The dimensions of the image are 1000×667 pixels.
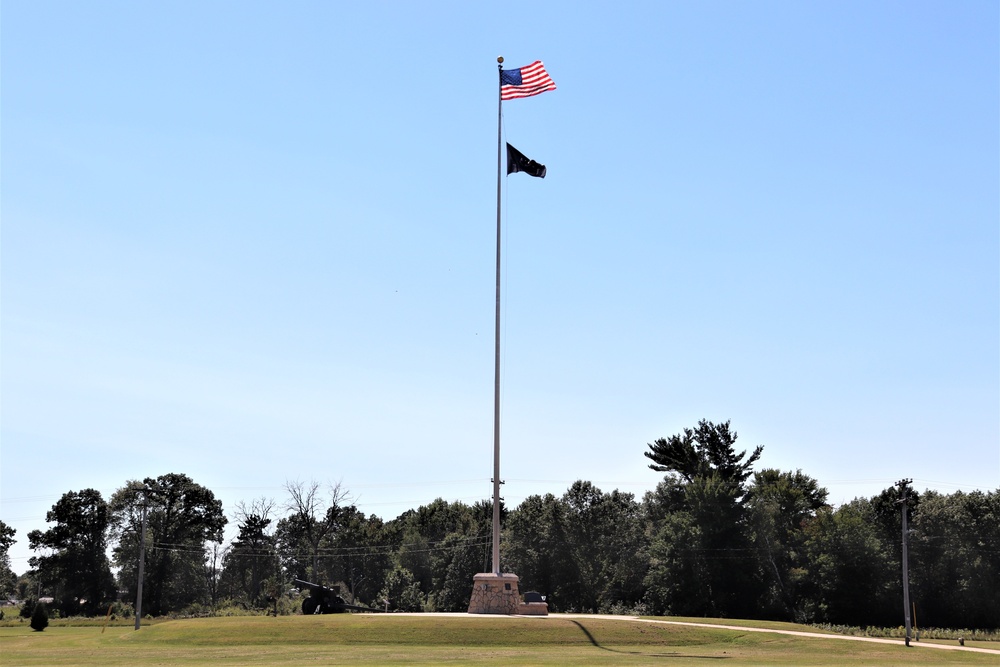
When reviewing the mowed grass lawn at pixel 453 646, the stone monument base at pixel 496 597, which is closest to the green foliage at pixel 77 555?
the mowed grass lawn at pixel 453 646

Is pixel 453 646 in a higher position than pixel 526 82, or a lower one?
lower

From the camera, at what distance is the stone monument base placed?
44.9m

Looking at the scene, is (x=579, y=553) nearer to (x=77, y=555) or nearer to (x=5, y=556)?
(x=77, y=555)

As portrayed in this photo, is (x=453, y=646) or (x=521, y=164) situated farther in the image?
(x=521, y=164)

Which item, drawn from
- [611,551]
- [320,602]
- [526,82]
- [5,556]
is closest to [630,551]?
[611,551]

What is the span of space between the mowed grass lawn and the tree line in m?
18.4

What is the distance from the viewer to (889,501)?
3184 inches

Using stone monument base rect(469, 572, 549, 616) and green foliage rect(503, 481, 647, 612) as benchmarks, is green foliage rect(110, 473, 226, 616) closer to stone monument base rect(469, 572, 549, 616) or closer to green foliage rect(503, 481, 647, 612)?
green foliage rect(503, 481, 647, 612)

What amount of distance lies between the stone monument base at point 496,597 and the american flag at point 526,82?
76.9 ft

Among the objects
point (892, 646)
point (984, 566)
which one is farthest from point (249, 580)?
point (892, 646)

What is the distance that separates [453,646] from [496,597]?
817 centimetres

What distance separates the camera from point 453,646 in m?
37.0

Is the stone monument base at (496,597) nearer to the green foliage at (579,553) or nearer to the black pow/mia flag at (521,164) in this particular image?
the black pow/mia flag at (521,164)

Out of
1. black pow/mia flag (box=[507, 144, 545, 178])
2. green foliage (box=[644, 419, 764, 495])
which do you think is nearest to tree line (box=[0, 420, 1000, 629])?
green foliage (box=[644, 419, 764, 495])
